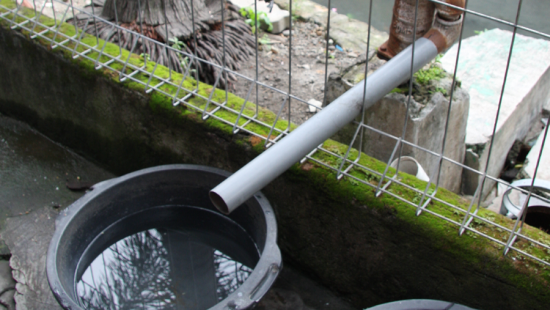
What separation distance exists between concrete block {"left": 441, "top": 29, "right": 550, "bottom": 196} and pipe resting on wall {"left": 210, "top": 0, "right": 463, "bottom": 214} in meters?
1.58

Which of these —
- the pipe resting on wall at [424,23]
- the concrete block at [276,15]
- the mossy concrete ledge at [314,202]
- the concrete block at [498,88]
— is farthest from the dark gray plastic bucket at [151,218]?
the concrete block at [276,15]

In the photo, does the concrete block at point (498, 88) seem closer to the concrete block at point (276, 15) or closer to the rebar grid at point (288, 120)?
the rebar grid at point (288, 120)

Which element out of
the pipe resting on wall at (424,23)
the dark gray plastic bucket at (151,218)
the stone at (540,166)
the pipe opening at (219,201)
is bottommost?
the stone at (540,166)

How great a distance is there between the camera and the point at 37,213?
3037mm

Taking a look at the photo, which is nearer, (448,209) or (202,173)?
(448,209)

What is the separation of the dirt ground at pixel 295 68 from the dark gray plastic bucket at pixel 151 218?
182 cm

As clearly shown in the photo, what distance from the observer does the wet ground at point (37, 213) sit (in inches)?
99.9

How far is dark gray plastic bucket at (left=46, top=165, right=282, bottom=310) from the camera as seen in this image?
6.26 feet

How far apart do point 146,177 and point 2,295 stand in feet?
3.60

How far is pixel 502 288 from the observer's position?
6.13 feet

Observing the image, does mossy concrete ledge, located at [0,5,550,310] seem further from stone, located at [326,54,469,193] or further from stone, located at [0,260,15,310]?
stone, located at [0,260,15,310]

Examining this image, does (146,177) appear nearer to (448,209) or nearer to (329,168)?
(329,168)

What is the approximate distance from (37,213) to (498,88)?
3557 millimetres

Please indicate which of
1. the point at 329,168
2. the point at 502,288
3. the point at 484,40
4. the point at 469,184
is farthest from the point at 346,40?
the point at 502,288
